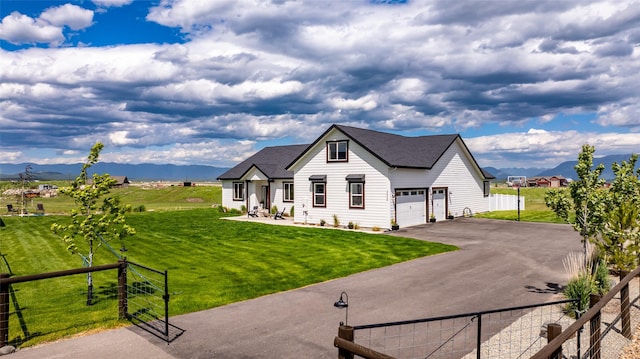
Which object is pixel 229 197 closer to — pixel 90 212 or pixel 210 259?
pixel 210 259

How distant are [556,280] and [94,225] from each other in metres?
15.4

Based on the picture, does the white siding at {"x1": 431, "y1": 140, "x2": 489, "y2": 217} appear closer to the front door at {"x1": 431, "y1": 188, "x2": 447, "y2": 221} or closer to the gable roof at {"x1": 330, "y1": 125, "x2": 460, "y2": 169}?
the front door at {"x1": 431, "y1": 188, "x2": 447, "y2": 221}

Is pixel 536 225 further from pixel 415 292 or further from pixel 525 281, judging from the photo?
pixel 415 292

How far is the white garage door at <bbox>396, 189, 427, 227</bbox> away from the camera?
3047cm

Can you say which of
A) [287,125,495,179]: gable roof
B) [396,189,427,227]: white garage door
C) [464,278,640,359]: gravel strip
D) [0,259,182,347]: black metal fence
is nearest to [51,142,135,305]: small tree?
[0,259,182,347]: black metal fence

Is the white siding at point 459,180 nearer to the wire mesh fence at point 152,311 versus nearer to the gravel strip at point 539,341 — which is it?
the gravel strip at point 539,341

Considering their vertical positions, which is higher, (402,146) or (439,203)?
(402,146)

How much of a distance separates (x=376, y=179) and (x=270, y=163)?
53.5 feet

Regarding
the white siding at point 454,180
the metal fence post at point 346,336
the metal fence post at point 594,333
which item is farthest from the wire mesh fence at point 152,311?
the white siding at point 454,180

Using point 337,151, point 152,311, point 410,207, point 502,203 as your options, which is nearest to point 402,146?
point 410,207

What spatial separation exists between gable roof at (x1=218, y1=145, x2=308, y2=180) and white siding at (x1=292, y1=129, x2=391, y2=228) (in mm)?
4939

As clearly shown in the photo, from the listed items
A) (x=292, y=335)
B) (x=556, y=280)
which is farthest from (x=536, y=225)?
(x=292, y=335)

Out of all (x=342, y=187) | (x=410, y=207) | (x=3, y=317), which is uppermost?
(x=342, y=187)

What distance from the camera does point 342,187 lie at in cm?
3166
